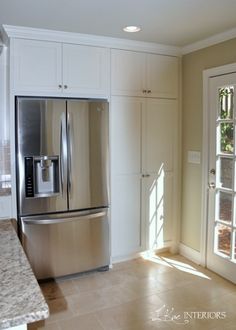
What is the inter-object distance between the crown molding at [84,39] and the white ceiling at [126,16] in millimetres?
89

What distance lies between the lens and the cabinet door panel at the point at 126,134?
3.36 metres

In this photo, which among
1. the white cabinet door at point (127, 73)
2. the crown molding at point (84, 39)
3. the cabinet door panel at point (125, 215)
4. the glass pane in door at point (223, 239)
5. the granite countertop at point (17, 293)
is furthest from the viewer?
the cabinet door panel at point (125, 215)

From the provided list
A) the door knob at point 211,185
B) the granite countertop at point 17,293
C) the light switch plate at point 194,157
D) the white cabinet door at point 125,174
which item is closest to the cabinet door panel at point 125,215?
the white cabinet door at point 125,174

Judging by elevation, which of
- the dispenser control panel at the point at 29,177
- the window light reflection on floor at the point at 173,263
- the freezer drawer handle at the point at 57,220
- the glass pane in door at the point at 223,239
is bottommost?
the window light reflection on floor at the point at 173,263

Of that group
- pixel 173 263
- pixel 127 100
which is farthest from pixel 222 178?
pixel 127 100

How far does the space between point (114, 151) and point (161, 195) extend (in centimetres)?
80

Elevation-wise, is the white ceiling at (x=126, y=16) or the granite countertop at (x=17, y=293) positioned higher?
the white ceiling at (x=126, y=16)

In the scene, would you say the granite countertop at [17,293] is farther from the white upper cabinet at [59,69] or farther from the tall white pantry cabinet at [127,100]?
the white upper cabinet at [59,69]

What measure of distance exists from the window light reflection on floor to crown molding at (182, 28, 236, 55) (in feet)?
7.62

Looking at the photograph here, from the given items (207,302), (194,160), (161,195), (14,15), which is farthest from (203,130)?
(14,15)

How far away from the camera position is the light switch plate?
350 centimetres

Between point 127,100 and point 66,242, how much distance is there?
5.18 feet

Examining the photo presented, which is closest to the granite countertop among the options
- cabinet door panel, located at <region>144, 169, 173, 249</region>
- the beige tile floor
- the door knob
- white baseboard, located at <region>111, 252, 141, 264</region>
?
the beige tile floor

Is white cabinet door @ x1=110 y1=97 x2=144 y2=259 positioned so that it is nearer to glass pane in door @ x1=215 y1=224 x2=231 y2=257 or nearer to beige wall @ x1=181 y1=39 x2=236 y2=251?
beige wall @ x1=181 y1=39 x2=236 y2=251
